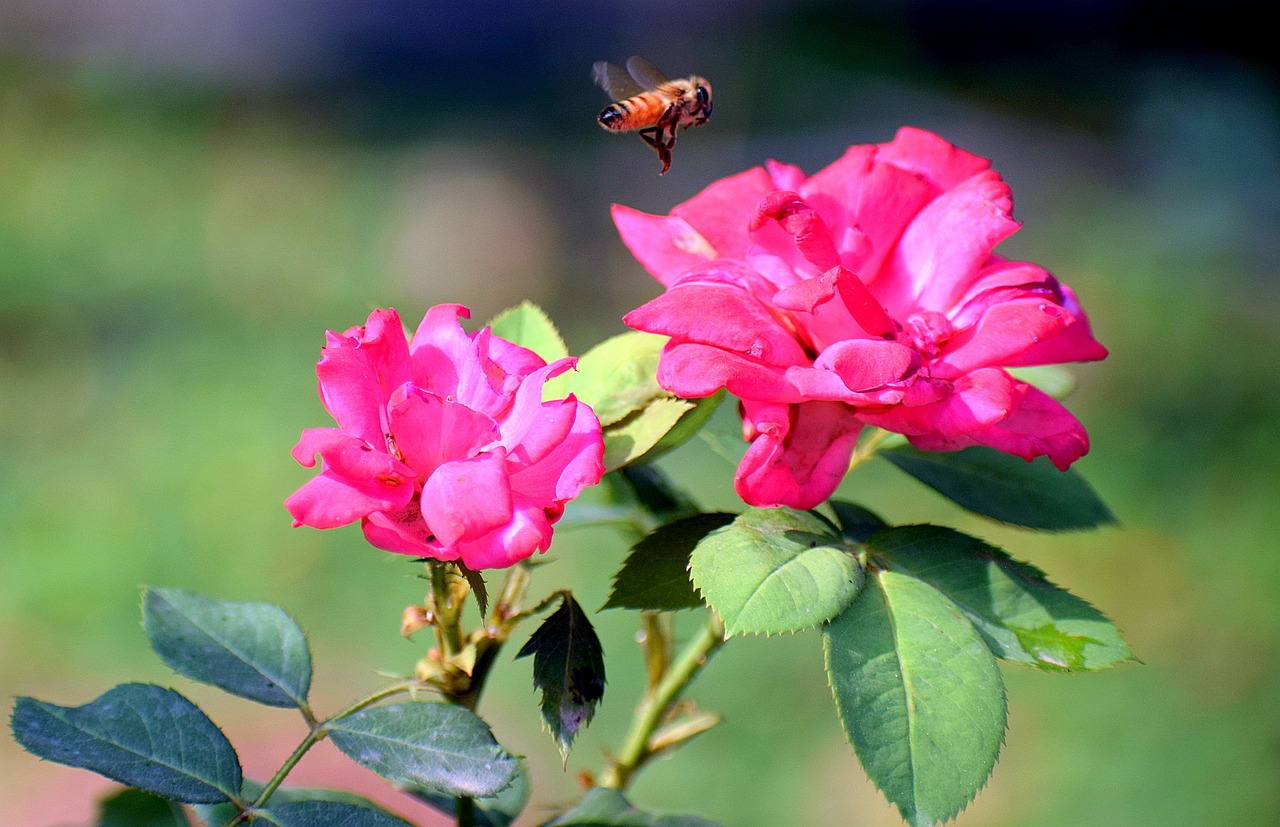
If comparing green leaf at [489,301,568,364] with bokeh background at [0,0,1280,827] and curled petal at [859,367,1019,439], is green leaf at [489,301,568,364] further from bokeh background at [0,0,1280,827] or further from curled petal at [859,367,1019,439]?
curled petal at [859,367,1019,439]

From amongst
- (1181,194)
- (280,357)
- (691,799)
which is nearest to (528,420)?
(691,799)

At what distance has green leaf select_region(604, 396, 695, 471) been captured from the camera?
0.66 meters

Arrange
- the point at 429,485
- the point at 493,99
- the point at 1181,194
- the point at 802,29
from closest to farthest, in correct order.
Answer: the point at 429,485 → the point at 1181,194 → the point at 493,99 → the point at 802,29

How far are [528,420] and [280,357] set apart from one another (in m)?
2.72

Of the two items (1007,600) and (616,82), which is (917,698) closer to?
(1007,600)

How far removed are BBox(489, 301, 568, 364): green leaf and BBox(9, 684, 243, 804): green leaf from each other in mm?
306

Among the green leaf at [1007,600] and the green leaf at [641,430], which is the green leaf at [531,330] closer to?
the green leaf at [641,430]

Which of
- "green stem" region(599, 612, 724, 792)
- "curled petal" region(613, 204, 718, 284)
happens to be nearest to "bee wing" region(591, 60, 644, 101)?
"curled petal" region(613, 204, 718, 284)

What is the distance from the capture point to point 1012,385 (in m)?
0.63

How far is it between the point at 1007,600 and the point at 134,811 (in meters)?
0.57

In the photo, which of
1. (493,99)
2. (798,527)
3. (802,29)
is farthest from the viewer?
(802,29)

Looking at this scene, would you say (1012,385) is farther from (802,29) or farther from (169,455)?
(802,29)

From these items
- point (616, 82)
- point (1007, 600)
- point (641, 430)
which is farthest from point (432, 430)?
point (616, 82)

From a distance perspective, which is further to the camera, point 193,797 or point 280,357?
point 280,357
